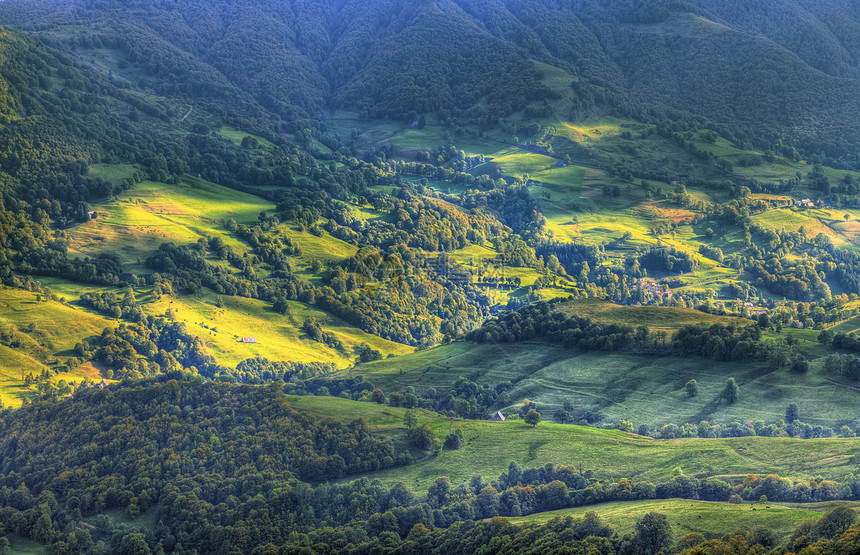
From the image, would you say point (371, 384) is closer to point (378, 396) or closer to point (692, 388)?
point (378, 396)

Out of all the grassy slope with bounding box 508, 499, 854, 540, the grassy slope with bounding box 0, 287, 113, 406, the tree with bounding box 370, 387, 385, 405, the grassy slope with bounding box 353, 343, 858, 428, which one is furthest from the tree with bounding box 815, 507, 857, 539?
the grassy slope with bounding box 0, 287, 113, 406

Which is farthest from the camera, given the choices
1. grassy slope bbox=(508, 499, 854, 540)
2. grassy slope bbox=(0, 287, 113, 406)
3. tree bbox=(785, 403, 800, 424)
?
grassy slope bbox=(0, 287, 113, 406)

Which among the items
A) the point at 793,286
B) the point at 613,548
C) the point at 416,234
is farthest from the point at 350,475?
the point at 793,286

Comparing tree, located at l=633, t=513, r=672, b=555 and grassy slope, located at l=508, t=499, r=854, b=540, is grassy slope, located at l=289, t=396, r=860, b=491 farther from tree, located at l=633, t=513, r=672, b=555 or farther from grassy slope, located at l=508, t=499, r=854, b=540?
tree, located at l=633, t=513, r=672, b=555

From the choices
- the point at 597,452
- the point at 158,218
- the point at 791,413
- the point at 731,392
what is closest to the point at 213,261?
the point at 158,218

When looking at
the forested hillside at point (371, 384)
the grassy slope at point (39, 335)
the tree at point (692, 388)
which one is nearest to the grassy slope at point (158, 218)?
the forested hillside at point (371, 384)

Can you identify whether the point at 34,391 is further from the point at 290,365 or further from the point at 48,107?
the point at 48,107

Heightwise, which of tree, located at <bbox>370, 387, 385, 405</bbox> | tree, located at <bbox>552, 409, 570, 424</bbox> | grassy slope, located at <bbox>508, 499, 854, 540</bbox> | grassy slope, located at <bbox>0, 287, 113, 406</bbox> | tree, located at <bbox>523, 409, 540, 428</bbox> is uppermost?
grassy slope, located at <bbox>508, 499, 854, 540</bbox>
